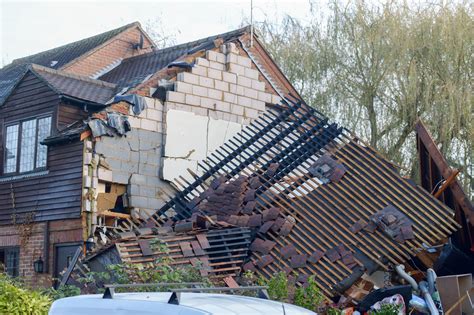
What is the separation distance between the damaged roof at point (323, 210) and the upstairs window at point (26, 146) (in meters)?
3.93

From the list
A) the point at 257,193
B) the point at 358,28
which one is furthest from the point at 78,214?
the point at 358,28

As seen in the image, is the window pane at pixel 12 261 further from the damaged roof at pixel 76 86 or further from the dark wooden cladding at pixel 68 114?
the damaged roof at pixel 76 86

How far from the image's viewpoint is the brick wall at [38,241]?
18.1 m

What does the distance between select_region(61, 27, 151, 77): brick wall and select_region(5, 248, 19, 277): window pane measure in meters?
6.35

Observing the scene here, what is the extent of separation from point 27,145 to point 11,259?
9.70 ft

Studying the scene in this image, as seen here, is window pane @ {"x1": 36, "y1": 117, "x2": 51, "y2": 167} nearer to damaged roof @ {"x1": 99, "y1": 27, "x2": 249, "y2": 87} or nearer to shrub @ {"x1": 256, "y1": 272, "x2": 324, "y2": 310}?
damaged roof @ {"x1": 99, "y1": 27, "x2": 249, "y2": 87}

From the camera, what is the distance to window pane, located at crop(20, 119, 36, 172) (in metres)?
19.7

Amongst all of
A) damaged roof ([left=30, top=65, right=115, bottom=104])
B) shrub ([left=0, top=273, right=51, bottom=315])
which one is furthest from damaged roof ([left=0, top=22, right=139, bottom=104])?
shrub ([left=0, top=273, right=51, bottom=315])

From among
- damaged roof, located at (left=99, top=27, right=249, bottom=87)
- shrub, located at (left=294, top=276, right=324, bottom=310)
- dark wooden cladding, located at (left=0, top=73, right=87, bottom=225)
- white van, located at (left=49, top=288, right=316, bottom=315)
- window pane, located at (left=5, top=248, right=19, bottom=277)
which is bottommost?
shrub, located at (left=294, top=276, right=324, bottom=310)

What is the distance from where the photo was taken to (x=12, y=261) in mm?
19906

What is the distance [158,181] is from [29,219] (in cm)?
331

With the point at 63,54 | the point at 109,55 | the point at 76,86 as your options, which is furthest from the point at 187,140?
the point at 63,54

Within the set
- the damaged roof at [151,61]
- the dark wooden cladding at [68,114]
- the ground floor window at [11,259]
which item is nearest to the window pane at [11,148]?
the dark wooden cladding at [68,114]

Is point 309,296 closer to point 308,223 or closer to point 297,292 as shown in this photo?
point 297,292
